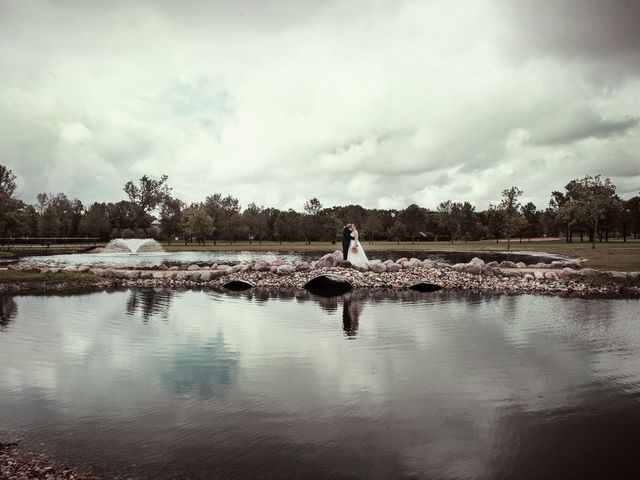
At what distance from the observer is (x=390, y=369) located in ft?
40.5

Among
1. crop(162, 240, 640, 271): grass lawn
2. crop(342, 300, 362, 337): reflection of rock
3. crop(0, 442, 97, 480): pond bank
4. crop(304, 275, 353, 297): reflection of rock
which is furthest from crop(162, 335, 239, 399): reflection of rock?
crop(162, 240, 640, 271): grass lawn

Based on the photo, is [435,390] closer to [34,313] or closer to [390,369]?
[390,369]

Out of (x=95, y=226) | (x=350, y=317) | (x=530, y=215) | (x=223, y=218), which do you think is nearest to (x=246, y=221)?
(x=223, y=218)

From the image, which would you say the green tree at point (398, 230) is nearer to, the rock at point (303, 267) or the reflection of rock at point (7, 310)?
the rock at point (303, 267)

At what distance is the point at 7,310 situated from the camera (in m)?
22.0

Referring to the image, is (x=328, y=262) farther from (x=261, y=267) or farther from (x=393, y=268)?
(x=261, y=267)

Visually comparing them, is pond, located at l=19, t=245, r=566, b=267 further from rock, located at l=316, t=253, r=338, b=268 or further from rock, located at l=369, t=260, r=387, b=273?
rock, located at l=369, t=260, r=387, b=273

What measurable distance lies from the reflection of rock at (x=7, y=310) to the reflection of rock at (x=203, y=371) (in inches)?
385

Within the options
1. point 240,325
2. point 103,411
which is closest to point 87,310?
point 240,325

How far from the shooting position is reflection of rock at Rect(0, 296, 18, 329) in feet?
63.2

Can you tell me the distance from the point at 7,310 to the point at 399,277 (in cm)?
2283

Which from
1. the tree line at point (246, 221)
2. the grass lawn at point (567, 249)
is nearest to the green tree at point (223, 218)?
the tree line at point (246, 221)

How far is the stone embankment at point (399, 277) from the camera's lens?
28609 mm

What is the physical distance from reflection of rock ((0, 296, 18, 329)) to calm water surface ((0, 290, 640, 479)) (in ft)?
0.86
